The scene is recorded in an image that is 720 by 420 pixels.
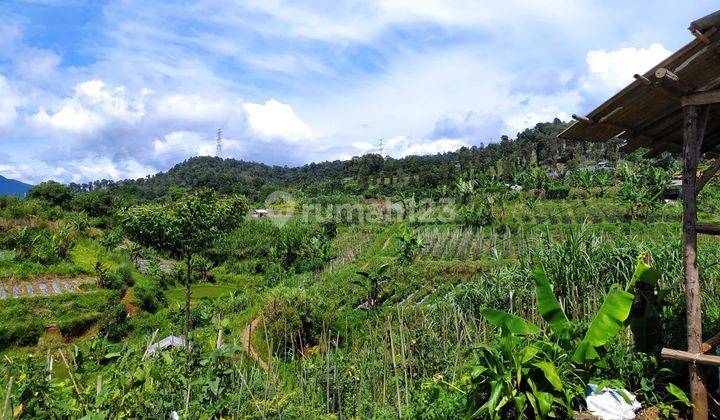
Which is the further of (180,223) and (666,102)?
(180,223)

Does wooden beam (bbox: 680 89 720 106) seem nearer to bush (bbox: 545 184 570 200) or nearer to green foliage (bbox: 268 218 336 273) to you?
green foliage (bbox: 268 218 336 273)

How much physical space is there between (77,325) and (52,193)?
21.6 m

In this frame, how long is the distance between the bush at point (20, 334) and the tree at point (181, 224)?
26.9ft

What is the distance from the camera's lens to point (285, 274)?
2423 cm

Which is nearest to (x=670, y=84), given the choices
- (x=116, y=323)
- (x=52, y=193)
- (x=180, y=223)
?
(x=180, y=223)

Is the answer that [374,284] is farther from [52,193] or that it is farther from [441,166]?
[441,166]

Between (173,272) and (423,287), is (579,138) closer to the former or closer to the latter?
(423,287)

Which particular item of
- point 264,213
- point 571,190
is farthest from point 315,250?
point 571,190

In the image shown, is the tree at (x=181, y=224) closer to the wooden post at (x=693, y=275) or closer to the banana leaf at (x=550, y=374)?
the banana leaf at (x=550, y=374)

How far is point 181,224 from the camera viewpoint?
873 centimetres

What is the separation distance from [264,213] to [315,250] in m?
15.9

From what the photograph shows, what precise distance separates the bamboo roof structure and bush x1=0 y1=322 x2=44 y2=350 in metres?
16.3

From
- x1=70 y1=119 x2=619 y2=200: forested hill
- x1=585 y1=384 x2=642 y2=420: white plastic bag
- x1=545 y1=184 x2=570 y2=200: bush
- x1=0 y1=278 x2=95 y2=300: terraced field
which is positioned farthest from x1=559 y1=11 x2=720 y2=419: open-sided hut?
x1=70 y1=119 x2=619 y2=200: forested hill

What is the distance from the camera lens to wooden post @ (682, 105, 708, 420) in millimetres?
3203
